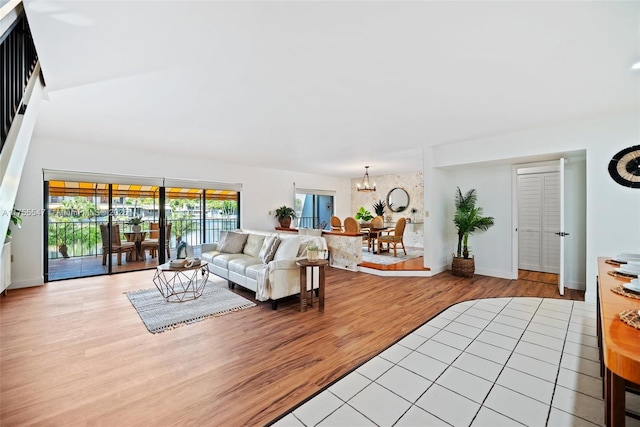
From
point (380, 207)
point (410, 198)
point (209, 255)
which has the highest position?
point (410, 198)

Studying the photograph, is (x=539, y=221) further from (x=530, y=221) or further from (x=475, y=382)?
(x=475, y=382)

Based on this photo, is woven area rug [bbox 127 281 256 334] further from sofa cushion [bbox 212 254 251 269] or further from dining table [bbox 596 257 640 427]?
dining table [bbox 596 257 640 427]

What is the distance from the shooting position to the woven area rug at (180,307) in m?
3.10

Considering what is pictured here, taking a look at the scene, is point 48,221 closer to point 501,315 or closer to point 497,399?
point 497,399

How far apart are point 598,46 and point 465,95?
39.3 inches

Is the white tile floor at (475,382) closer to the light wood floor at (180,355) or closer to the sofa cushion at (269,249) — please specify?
the light wood floor at (180,355)

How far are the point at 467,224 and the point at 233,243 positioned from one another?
444 cm

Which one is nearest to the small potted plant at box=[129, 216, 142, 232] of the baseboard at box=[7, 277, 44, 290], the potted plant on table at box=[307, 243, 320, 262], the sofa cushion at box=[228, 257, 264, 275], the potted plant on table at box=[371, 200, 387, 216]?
the baseboard at box=[7, 277, 44, 290]

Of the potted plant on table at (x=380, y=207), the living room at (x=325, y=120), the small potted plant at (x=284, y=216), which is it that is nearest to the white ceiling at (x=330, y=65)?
the living room at (x=325, y=120)

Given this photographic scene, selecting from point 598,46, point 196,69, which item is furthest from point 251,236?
point 598,46

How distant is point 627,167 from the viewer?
3500 mm

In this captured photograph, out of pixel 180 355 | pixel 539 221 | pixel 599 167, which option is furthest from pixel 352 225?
pixel 180 355

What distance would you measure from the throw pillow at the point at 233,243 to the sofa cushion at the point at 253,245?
9 centimetres

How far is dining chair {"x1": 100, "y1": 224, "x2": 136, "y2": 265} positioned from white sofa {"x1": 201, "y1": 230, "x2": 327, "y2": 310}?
180cm
